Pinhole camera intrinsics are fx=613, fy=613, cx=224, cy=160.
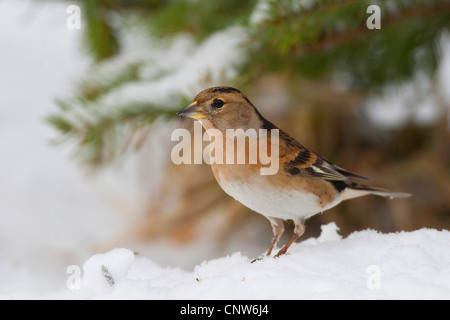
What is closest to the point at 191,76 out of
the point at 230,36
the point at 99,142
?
the point at 230,36

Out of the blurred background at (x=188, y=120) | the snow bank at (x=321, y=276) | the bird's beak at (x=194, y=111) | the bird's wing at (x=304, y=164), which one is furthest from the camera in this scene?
the blurred background at (x=188, y=120)

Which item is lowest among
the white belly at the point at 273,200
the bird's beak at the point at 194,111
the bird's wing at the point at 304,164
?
the white belly at the point at 273,200

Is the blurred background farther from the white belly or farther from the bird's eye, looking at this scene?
the white belly

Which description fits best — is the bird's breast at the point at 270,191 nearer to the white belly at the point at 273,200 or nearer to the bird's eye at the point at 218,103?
the white belly at the point at 273,200

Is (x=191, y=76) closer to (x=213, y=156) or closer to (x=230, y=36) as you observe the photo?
(x=230, y=36)

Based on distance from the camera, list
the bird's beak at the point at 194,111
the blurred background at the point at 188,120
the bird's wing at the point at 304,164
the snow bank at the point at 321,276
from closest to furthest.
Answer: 1. the snow bank at the point at 321,276
2. the bird's beak at the point at 194,111
3. the bird's wing at the point at 304,164
4. the blurred background at the point at 188,120

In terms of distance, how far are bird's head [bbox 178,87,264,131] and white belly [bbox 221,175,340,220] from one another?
0.20 m

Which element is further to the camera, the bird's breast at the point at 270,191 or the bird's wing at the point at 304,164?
the bird's wing at the point at 304,164

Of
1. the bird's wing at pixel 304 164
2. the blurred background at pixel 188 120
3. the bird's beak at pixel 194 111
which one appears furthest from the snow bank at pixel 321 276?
the blurred background at pixel 188 120

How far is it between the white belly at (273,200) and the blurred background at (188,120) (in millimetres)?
507

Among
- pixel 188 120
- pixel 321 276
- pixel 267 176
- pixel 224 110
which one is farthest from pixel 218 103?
pixel 188 120

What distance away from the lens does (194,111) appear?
1.82 meters

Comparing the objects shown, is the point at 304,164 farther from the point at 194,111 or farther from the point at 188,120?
the point at 188,120

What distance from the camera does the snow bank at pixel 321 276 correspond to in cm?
145
